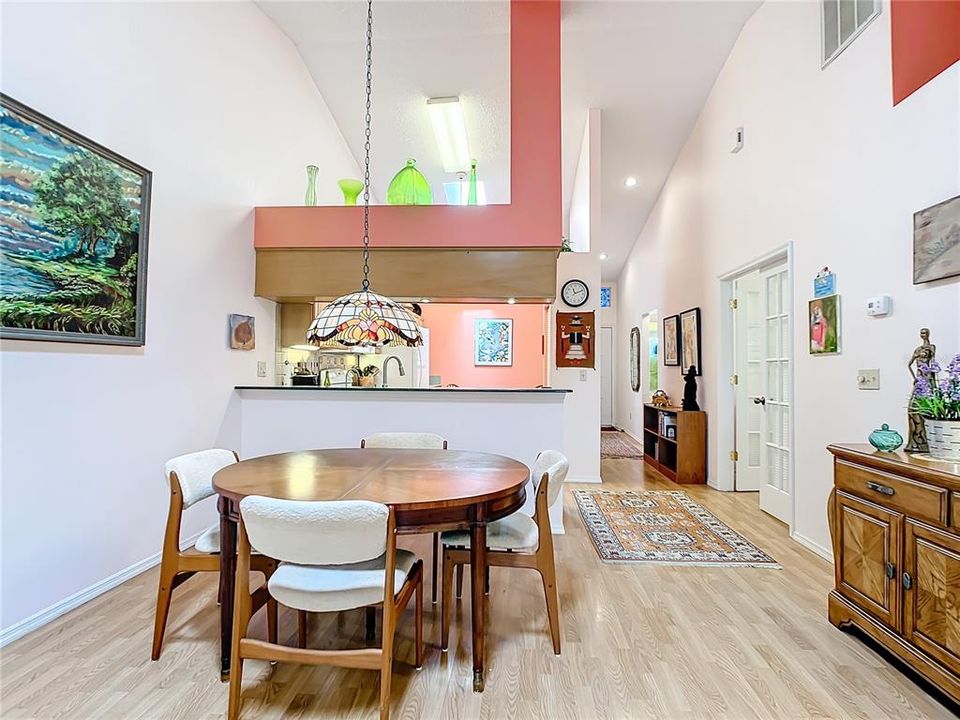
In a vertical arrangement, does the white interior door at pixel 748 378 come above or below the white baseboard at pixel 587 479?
above

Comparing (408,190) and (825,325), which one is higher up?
(408,190)

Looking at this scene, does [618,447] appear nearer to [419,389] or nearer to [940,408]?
[419,389]

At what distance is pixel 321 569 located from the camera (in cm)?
169

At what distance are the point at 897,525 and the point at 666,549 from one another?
1.49 metres

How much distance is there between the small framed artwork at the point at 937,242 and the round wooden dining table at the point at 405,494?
6.91ft

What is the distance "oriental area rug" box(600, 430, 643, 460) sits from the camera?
691cm

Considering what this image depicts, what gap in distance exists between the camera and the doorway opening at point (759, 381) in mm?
Answer: 3945

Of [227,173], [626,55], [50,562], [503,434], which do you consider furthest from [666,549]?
[626,55]

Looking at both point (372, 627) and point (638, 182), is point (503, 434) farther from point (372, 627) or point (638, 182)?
point (638, 182)

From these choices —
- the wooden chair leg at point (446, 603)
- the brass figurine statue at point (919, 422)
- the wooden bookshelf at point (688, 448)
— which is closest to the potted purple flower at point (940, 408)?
the brass figurine statue at point (919, 422)

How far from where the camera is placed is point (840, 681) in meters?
1.85

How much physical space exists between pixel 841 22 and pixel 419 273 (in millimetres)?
3068

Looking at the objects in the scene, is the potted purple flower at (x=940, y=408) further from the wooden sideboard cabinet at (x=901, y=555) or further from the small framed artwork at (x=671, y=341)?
the small framed artwork at (x=671, y=341)

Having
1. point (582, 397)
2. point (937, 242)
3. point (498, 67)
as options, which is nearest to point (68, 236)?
point (498, 67)
